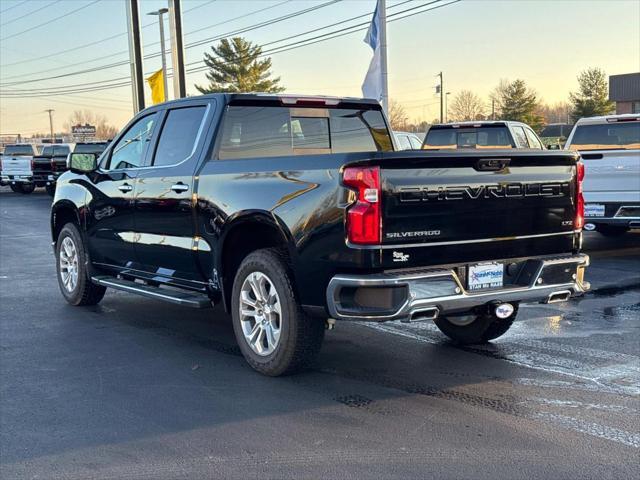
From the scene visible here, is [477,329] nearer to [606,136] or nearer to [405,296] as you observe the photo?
[405,296]

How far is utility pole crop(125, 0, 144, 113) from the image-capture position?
2298cm

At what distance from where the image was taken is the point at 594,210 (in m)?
11.3

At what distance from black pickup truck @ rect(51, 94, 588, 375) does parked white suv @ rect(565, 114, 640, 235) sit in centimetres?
541

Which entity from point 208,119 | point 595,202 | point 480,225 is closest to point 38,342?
point 208,119

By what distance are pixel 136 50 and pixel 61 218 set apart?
15707 mm

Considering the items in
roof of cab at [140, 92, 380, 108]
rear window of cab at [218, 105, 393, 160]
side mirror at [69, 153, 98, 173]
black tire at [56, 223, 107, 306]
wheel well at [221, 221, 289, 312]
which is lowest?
black tire at [56, 223, 107, 306]

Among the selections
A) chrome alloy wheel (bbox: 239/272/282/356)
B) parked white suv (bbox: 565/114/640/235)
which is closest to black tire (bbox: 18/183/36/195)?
parked white suv (bbox: 565/114/640/235)

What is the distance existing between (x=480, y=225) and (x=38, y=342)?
13.2 ft

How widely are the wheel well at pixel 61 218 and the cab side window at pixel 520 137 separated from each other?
34.3ft

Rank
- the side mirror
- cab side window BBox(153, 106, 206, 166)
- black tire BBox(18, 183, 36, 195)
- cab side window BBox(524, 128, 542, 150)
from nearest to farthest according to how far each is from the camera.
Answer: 1. cab side window BBox(153, 106, 206, 166)
2. the side mirror
3. cab side window BBox(524, 128, 542, 150)
4. black tire BBox(18, 183, 36, 195)

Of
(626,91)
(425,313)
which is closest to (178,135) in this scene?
(425,313)

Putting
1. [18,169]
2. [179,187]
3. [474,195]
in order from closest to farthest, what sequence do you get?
[474,195]
[179,187]
[18,169]

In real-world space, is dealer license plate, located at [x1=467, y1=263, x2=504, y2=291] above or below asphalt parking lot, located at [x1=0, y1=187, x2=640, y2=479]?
above

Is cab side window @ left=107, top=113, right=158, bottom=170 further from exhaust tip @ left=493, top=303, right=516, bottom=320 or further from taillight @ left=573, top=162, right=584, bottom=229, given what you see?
taillight @ left=573, top=162, right=584, bottom=229
